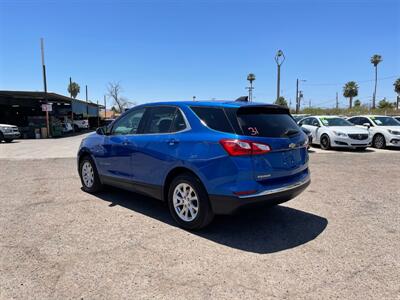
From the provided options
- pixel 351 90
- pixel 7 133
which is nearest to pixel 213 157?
pixel 7 133

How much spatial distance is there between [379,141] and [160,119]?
1369 cm

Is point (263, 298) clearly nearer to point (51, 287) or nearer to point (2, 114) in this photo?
point (51, 287)

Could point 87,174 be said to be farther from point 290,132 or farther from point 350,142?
point 350,142

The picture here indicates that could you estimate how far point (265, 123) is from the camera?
13.7 feet

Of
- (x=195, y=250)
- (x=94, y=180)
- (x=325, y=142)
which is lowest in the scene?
(x=195, y=250)

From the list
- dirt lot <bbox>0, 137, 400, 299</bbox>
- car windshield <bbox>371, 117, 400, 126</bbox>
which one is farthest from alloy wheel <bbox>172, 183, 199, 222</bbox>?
car windshield <bbox>371, 117, 400, 126</bbox>

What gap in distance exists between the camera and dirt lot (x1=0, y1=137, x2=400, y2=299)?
301 centimetres

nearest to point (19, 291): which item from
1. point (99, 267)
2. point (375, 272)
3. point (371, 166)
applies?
point (99, 267)

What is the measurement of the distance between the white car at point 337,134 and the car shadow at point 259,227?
384 inches

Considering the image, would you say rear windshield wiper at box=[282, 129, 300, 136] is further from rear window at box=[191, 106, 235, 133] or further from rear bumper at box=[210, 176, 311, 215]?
rear window at box=[191, 106, 235, 133]

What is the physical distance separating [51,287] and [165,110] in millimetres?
2759

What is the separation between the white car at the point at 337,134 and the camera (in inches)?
548

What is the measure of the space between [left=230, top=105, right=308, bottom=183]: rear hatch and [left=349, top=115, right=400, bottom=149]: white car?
1245 cm

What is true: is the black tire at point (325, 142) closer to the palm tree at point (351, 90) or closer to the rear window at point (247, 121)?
the rear window at point (247, 121)
